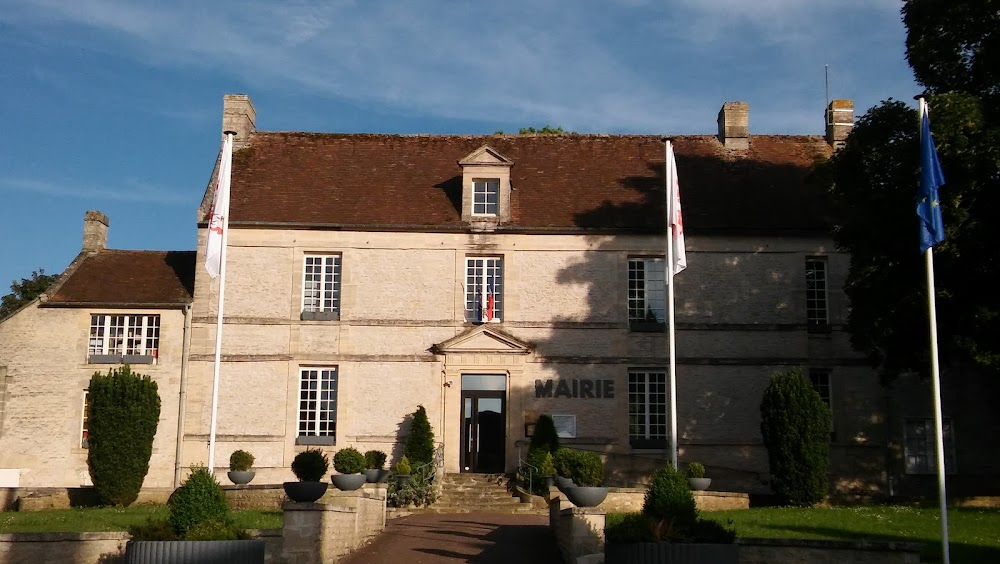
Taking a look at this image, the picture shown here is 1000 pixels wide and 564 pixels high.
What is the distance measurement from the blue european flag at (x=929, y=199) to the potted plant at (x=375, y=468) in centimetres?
1140

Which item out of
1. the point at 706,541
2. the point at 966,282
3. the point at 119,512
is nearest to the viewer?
the point at 706,541

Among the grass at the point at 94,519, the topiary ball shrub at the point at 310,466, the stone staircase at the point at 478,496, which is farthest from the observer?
the stone staircase at the point at 478,496

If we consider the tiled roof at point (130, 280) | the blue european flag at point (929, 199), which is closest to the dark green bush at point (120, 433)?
the tiled roof at point (130, 280)

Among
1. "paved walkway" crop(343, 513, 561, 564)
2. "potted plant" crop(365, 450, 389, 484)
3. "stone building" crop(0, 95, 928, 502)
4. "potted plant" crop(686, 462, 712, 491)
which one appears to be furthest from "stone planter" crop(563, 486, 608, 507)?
"stone building" crop(0, 95, 928, 502)

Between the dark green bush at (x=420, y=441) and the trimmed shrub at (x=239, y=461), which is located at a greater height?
the dark green bush at (x=420, y=441)

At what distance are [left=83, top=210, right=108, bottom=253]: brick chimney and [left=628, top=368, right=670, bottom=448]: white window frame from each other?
15701 mm

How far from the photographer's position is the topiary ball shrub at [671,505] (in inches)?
531

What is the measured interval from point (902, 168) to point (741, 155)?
31.2ft

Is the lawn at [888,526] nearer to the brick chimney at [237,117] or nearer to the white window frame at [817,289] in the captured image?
the white window frame at [817,289]

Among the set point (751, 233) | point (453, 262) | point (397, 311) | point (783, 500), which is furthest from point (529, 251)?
point (783, 500)

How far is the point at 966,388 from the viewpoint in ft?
86.7

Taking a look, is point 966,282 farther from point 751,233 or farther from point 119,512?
point 119,512

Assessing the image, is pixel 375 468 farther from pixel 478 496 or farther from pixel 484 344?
pixel 484 344

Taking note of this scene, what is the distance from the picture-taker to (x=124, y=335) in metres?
27.1
